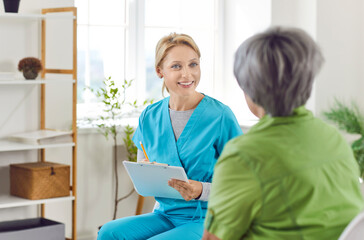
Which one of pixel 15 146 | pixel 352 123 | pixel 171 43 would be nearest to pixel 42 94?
pixel 15 146

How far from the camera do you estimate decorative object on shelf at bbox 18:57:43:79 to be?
2768 mm

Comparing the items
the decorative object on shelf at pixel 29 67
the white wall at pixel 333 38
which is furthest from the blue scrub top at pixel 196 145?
the white wall at pixel 333 38

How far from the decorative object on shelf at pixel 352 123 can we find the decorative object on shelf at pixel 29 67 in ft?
5.77

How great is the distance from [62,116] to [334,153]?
7.37 ft

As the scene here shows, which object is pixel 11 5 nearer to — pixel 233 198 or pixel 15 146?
pixel 15 146

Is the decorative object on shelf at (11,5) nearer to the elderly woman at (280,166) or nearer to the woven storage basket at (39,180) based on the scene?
the woven storage basket at (39,180)

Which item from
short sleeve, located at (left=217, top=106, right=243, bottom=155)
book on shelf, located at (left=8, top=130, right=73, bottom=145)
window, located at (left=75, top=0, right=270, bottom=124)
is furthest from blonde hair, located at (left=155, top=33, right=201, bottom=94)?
window, located at (left=75, top=0, right=270, bottom=124)

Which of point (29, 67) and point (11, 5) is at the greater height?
point (11, 5)

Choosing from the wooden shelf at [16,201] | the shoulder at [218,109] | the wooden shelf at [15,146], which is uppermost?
the shoulder at [218,109]

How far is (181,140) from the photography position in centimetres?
210

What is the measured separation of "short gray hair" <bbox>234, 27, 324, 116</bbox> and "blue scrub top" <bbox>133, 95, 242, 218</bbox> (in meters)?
0.88

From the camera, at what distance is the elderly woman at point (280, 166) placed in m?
1.11

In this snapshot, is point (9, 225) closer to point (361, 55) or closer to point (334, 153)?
point (334, 153)

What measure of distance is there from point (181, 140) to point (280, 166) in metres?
1.01
